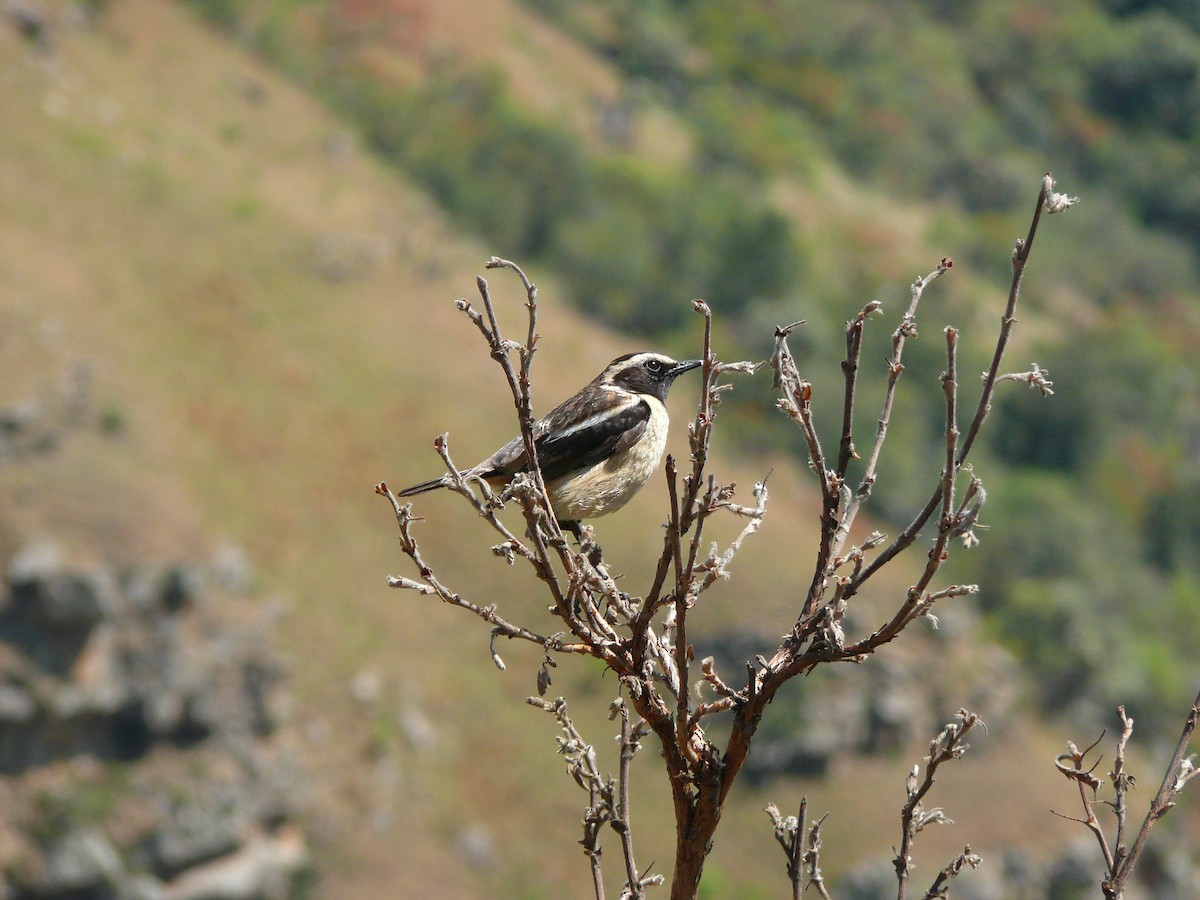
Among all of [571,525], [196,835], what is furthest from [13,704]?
[571,525]

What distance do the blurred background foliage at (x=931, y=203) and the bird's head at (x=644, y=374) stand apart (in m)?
35.4

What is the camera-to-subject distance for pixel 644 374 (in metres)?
6.02

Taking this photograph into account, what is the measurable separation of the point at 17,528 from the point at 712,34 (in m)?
66.5

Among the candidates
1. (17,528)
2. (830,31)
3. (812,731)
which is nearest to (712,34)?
(830,31)

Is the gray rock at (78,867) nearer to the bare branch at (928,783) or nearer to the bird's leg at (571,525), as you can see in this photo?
the bird's leg at (571,525)

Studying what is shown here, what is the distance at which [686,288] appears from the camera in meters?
53.1

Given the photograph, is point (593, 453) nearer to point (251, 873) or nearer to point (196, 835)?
point (196, 835)

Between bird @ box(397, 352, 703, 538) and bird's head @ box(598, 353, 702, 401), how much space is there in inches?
4.4

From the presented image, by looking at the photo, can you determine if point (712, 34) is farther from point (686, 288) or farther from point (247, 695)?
point (247, 695)

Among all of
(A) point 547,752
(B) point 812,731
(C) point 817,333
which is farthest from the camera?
(C) point 817,333

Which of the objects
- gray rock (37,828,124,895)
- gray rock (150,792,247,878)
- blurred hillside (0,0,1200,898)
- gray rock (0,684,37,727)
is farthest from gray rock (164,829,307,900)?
gray rock (0,684,37,727)

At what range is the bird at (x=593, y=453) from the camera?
540 cm

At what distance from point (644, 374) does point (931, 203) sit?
74.3 meters

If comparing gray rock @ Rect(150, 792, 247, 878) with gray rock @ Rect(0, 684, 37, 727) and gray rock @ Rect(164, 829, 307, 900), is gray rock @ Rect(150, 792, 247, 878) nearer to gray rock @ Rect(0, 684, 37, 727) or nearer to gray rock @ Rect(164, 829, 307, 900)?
gray rock @ Rect(164, 829, 307, 900)
